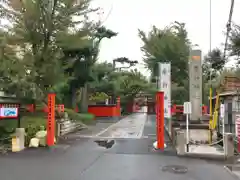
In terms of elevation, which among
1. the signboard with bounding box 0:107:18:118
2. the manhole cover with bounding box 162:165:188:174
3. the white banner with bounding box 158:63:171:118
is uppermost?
the white banner with bounding box 158:63:171:118

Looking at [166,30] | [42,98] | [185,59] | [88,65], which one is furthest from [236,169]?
[166,30]

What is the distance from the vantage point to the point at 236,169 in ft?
26.7

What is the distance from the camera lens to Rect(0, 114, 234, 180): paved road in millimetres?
7340

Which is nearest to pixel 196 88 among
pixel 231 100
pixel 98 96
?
pixel 231 100

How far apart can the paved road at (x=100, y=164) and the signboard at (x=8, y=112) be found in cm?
188

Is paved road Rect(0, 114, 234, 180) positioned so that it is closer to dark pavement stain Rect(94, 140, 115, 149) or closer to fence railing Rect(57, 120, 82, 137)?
dark pavement stain Rect(94, 140, 115, 149)

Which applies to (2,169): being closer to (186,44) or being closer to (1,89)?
(1,89)

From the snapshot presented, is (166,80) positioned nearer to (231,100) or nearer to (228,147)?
(231,100)

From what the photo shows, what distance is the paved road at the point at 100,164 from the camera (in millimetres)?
7340

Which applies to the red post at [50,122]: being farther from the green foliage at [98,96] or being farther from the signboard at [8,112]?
the green foliage at [98,96]

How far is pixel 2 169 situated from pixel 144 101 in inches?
1611

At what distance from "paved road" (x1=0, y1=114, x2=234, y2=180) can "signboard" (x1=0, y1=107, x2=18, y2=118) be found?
74.0 inches

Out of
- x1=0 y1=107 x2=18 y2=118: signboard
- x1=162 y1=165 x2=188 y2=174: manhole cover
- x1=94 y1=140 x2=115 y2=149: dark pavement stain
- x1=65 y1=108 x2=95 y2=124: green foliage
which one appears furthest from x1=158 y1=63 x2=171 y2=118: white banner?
x1=65 y1=108 x2=95 y2=124: green foliage

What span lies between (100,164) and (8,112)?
5.20 meters
